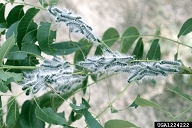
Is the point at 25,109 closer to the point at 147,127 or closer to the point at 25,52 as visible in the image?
the point at 25,52

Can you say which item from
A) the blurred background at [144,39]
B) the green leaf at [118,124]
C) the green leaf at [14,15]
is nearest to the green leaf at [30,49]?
the green leaf at [14,15]

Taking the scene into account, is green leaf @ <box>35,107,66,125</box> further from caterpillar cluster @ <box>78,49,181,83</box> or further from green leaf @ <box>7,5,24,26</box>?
green leaf @ <box>7,5,24,26</box>

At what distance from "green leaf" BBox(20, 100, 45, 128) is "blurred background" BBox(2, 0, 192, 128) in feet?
3.52

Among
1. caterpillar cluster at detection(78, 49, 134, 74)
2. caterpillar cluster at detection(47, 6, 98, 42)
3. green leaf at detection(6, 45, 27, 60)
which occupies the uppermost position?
caterpillar cluster at detection(47, 6, 98, 42)

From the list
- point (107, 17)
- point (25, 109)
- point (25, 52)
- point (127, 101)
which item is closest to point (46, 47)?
point (25, 52)

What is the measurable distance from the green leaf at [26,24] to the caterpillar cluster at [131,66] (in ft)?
0.71

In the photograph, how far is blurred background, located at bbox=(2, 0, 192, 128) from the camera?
6.49ft

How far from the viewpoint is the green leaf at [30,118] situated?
33.4 inches

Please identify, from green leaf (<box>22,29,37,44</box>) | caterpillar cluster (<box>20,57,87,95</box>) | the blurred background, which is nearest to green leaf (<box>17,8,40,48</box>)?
green leaf (<box>22,29,37,44</box>)

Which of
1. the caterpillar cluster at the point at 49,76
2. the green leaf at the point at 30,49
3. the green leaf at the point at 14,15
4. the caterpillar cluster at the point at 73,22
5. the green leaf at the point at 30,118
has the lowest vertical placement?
the green leaf at the point at 30,118

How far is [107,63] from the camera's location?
0.70m

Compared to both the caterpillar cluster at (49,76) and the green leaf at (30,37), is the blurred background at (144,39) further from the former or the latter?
the caterpillar cluster at (49,76)

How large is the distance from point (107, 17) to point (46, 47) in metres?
1.39

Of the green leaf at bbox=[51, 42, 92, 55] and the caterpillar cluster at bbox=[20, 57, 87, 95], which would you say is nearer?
the caterpillar cluster at bbox=[20, 57, 87, 95]
